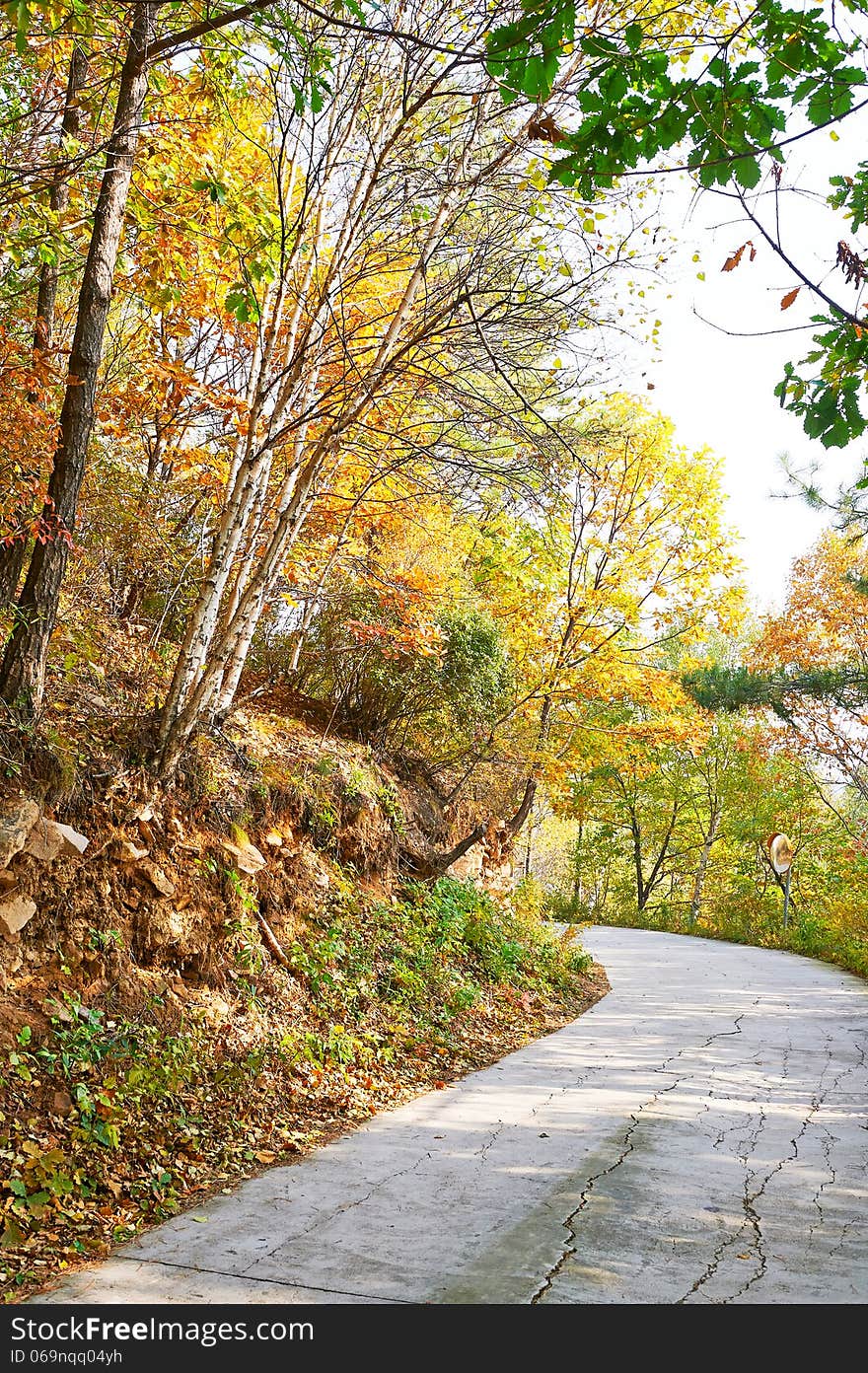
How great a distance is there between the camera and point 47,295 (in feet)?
22.5

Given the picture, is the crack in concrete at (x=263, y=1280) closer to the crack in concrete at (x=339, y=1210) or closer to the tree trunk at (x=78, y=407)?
the crack in concrete at (x=339, y=1210)

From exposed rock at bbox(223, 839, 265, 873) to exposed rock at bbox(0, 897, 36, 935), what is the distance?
6.07 feet

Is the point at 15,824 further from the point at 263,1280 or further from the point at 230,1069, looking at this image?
the point at 263,1280

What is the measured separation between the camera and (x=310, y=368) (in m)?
6.94

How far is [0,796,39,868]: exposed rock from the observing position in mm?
4852

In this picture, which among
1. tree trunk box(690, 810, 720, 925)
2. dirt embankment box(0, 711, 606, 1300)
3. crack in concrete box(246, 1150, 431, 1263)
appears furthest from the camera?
tree trunk box(690, 810, 720, 925)

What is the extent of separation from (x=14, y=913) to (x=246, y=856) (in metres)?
2.13

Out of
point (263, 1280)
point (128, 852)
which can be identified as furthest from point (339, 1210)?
point (128, 852)

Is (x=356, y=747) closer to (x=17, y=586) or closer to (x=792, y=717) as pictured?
(x=17, y=586)

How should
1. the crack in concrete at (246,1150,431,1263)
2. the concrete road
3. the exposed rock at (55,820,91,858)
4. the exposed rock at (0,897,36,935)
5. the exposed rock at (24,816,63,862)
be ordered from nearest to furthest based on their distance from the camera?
the concrete road → the crack in concrete at (246,1150,431,1263) → the exposed rock at (0,897,36,935) → the exposed rock at (24,816,63,862) → the exposed rock at (55,820,91,858)

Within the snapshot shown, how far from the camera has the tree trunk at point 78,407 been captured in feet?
17.1

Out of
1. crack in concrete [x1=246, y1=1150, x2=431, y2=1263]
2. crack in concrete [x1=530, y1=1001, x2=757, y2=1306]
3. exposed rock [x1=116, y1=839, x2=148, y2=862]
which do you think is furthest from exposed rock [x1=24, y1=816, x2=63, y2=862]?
crack in concrete [x1=530, y1=1001, x2=757, y2=1306]

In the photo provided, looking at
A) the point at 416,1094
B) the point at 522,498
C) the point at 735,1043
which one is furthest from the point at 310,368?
the point at 735,1043

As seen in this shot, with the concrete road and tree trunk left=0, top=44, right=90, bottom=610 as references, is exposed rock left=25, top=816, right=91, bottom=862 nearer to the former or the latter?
tree trunk left=0, top=44, right=90, bottom=610
